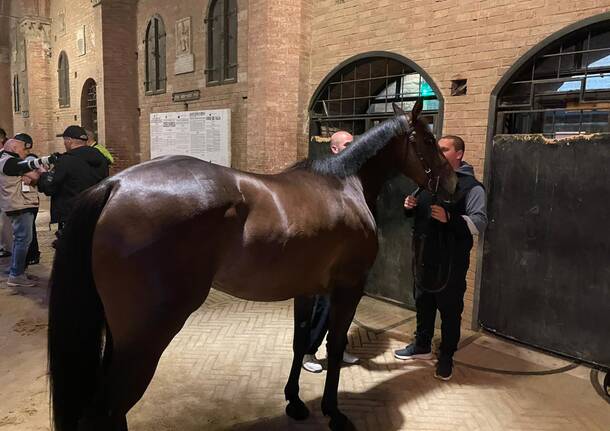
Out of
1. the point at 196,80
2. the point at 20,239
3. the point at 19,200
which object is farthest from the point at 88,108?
the point at 20,239

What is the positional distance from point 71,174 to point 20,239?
158cm

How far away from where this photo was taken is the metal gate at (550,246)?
3701 mm

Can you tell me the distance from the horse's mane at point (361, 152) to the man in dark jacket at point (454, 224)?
0.67 metres

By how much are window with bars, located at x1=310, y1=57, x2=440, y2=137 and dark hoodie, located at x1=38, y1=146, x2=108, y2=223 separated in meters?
2.98

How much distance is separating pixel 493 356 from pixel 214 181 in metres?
3.34

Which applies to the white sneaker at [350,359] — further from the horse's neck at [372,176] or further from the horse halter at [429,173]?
the horse halter at [429,173]

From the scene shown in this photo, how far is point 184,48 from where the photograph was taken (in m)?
8.60

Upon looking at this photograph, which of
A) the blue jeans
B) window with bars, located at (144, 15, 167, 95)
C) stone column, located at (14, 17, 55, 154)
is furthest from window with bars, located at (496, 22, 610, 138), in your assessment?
stone column, located at (14, 17, 55, 154)

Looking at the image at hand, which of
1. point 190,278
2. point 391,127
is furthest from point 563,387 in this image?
point 190,278

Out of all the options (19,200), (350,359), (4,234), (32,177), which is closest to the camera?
(350,359)

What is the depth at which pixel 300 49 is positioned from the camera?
611cm

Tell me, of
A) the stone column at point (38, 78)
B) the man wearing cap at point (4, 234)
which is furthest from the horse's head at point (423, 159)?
the stone column at point (38, 78)

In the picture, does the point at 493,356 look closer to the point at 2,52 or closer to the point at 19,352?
the point at 19,352

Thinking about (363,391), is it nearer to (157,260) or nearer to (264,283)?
(264,283)
